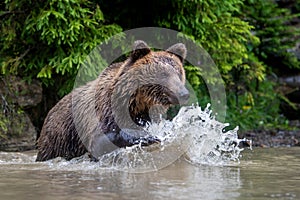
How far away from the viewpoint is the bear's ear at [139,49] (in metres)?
5.83

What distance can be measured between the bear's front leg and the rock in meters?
2.71

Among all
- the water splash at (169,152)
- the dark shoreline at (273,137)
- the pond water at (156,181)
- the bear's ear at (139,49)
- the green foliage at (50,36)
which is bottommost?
the pond water at (156,181)

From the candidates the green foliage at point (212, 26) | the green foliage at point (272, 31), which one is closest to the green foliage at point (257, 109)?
the green foliage at point (272, 31)

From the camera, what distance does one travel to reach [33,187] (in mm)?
4312

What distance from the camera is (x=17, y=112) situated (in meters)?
8.30

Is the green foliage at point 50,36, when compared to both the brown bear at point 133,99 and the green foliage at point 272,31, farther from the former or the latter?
the green foliage at point 272,31

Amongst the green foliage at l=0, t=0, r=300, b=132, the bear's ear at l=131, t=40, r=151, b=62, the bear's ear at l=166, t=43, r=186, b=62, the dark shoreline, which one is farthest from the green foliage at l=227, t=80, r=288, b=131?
the bear's ear at l=131, t=40, r=151, b=62

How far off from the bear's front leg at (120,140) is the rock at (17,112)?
2707 millimetres

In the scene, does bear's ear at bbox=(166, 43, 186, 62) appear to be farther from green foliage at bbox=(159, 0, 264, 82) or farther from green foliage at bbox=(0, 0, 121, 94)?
green foliage at bbox=(159, 0, 264, 82)

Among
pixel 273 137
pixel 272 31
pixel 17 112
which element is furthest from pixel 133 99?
pixel 272 31

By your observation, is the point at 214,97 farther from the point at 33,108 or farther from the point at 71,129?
the point at 71,129

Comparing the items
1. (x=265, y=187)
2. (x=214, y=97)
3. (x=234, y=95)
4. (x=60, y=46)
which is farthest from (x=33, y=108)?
(x=265, y=187)

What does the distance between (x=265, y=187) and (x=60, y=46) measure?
4774 millimetres

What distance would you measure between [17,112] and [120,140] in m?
3.04
